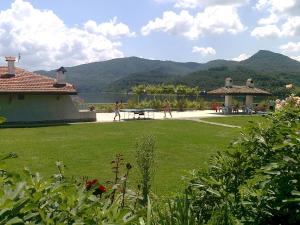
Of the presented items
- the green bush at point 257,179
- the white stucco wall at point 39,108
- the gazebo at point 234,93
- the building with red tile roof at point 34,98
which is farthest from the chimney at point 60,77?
the green bush at point 257,179

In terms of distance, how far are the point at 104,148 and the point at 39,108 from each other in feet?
40.8

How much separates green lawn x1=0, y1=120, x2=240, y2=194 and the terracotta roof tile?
14.5 feet

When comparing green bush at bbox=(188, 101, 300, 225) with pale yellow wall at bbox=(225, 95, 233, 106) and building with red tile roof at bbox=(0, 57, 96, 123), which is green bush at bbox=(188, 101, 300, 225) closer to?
building with red tile roof at bbox=(0, 57, 96, 123)

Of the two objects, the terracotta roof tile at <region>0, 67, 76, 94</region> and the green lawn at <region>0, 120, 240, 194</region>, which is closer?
the green lawn at <region>0, 120, 240, 194</region>

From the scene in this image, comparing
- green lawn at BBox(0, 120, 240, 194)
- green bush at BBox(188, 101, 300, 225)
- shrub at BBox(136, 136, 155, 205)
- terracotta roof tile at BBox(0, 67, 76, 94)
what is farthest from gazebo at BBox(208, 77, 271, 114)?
green bush at BBox(188, 101, 300, 225)

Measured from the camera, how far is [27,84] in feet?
87.6

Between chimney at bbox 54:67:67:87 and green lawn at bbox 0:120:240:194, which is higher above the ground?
chimney at bbox 54:67:67:87

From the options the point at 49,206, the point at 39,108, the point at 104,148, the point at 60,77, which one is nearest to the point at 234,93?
the point at 60,77

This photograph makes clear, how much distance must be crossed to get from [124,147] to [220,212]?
12767mm

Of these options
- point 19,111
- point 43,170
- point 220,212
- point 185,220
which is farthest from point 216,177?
point 19,111

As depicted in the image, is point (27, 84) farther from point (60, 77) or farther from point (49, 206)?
point (49, 206)

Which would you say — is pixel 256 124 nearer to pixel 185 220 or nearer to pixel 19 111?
pixel 185 220

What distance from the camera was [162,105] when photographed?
41.1m

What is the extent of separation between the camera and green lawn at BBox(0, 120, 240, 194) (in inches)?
441
